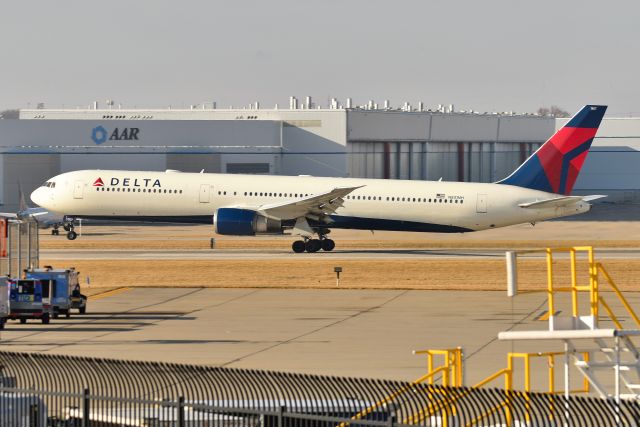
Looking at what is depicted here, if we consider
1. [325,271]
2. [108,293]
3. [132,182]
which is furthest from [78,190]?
[108,293]

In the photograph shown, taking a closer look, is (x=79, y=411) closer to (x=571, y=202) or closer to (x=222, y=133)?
(x=571, y=202)

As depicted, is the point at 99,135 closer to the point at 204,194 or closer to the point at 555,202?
the point at 204,194

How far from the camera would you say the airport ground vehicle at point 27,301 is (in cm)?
4281

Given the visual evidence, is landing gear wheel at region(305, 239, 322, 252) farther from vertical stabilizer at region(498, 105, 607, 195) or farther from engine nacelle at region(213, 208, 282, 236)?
vertical stabilizer at region(498, 105, 607, 195)

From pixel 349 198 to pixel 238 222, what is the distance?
22.6 feet

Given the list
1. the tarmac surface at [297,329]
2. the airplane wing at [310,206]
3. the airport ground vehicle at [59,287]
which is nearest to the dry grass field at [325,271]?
the airplane wing at [310,206]

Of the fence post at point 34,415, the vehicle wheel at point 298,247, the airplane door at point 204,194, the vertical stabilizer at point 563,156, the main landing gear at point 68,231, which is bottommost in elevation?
the fence post at point 34,415

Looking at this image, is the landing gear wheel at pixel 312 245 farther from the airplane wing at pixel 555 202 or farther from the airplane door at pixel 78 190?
the airplane door at pixel 78 190

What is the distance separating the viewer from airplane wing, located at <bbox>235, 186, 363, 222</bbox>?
68.7 m

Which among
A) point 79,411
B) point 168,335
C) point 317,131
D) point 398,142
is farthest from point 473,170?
point 79,411

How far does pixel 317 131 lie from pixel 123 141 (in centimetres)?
1740

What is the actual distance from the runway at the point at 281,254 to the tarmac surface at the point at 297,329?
43.5 ft

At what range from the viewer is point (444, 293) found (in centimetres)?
5241

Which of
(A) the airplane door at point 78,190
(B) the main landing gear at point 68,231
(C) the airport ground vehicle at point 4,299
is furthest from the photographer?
(B) the main landing gear at point 68,231
